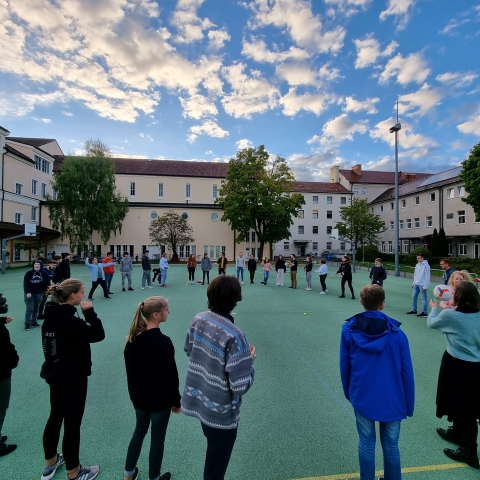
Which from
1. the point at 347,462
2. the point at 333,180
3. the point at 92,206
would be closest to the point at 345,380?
the point at 347,462

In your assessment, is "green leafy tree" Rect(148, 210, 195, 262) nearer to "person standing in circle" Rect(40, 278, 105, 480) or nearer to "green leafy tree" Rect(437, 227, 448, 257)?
"green leafy tree" Rect(437, 227, 448, 257)

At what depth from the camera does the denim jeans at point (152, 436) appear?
2494 millimetres

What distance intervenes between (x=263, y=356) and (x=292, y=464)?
2.98 m

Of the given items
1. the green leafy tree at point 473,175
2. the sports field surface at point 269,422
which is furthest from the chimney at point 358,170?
the sports field surface at point 269,422

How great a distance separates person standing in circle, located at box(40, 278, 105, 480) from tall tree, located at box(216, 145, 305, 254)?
3560 centimetres

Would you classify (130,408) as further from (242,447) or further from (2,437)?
(242,447)

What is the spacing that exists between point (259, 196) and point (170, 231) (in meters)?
13.0

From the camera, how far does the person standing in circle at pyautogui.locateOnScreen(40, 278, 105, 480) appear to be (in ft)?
8.48

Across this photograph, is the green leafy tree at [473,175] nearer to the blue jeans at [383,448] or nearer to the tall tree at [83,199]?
the blue jeans at [383,448]

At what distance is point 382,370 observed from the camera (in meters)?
2.38

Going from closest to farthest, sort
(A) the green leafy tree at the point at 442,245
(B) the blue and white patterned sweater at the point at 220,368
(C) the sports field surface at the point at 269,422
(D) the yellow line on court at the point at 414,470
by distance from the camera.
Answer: (B) the blue and white patterned sweater at the point at 220,368
(D) the yellow line on court at the point at 414,470
(C) the sports field surface at the point at 269,422
(A) the green leafy tree at the point at 442,245

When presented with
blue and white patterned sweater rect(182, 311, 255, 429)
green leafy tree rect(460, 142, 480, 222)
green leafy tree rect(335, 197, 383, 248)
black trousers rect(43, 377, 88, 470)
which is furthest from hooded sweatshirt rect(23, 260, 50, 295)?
green leafy tree rect(335, 197, 383, 248)

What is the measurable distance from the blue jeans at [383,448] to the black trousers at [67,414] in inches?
94.1

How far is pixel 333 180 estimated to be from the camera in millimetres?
67062
